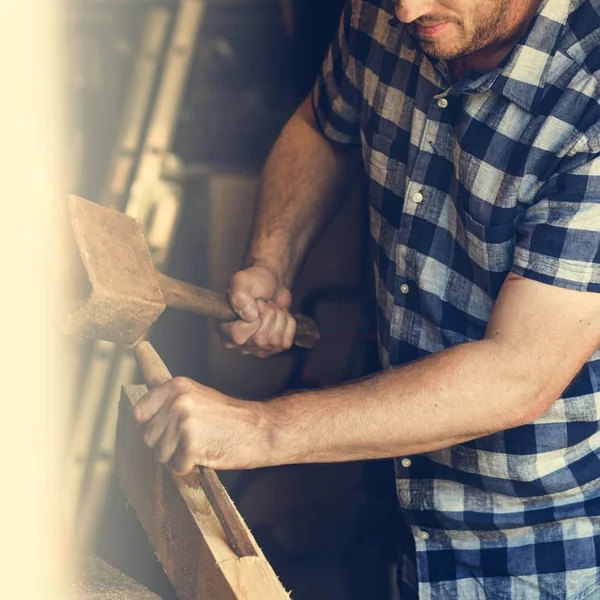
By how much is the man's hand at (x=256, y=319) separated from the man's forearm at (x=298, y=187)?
0.12 metres

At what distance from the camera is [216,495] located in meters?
1.34

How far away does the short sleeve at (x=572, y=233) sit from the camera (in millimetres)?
1382

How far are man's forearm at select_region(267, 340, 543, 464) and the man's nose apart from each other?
0.50m

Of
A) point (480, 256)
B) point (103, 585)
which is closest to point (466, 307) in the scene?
point (480, 256)

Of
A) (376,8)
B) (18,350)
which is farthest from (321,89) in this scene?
(18,350)

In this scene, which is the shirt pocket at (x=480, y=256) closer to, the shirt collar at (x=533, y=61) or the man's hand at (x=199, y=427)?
the shirt collar at (x=533, y=61)

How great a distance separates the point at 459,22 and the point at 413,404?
1.91 feet

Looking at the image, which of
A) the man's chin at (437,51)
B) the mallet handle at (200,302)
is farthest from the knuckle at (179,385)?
the man's chin at (437,51)

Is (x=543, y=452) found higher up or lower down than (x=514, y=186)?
lower down

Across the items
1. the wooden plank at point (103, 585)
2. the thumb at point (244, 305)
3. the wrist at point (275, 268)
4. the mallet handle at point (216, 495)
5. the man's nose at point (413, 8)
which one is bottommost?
the wooden plank at point (103, 585)

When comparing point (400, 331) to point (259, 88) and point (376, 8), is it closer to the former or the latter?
point (376, 8)

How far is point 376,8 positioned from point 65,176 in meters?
0.85

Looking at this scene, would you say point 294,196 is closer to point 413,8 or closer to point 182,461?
point 413,8

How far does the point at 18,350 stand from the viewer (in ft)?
4.11
